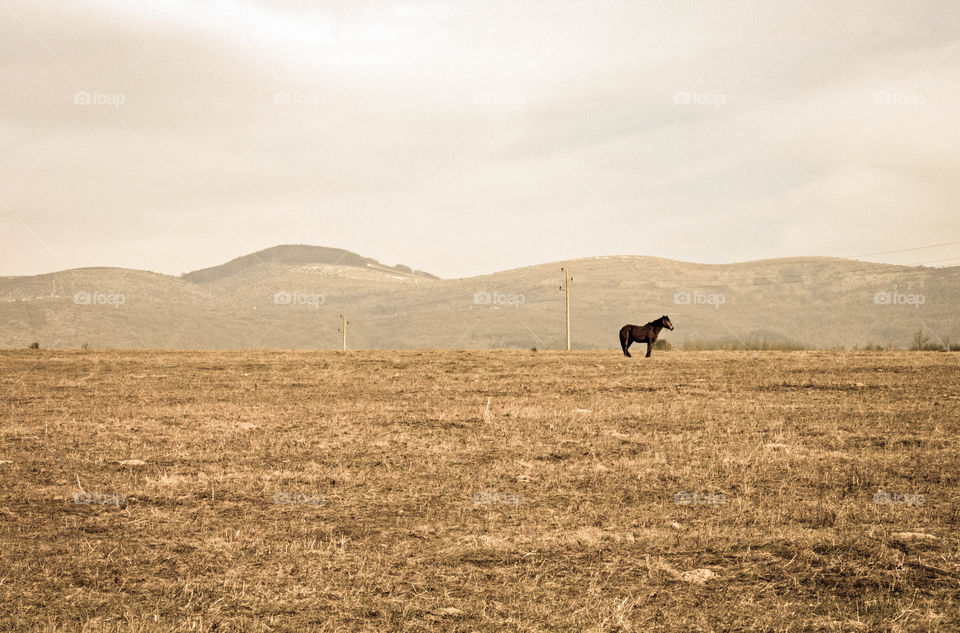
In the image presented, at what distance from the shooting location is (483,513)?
12570 mm

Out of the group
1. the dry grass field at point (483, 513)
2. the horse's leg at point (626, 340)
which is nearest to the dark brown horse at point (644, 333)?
the horse's leg at point (626, 340)

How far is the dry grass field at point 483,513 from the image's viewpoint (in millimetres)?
8695

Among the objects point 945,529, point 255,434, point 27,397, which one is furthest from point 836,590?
point 27,397

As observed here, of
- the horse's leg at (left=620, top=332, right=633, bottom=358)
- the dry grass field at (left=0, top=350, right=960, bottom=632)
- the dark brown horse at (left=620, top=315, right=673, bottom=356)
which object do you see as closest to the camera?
the dry grass field at (left=0, top=350, right=960, bottom=632)

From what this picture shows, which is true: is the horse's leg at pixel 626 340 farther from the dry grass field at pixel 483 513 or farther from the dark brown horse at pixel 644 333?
the dry grass field at pixel 483 513

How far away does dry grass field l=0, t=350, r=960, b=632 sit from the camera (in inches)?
342

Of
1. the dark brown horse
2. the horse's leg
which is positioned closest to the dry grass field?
the dark brown horse

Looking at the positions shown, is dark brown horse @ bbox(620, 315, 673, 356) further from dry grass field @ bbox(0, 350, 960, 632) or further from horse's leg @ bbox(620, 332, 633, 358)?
dry grass field @ bbox(0, 350, 960, 632)

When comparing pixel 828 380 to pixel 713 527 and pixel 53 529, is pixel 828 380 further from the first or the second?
pixel 53 529

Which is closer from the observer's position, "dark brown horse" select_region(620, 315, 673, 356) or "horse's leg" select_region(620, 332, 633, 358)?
"dark brown horse" select_region(620, 315, 673, 356)

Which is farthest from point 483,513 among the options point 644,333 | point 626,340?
point 626,340

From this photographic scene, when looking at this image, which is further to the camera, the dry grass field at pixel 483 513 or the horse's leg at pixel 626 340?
the horse's leg at pixel 626 340

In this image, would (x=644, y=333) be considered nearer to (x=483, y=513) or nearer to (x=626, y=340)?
(x=626, y=340)

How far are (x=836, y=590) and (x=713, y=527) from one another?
2.57m
